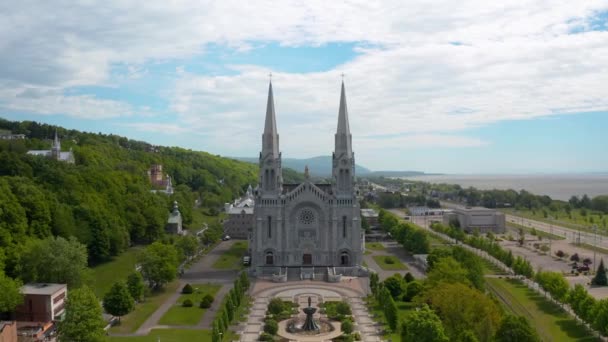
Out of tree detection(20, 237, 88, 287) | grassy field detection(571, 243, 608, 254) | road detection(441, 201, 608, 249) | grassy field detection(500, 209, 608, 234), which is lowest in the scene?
grassy field detection(571, 243, 608, 254)

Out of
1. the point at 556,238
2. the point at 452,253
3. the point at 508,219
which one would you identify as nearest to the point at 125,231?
the point at 452,253

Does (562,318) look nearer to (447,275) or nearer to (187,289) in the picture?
(447,275)

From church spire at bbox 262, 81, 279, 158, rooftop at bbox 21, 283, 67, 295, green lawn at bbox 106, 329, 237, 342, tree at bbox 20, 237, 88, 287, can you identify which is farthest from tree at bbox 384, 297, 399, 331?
church spire at bbox 262, 81, 279, 158

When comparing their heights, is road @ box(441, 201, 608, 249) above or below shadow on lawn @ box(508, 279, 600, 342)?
above

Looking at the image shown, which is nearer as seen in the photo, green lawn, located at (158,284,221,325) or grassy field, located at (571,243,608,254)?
green lawn, located at (158,284,221,325)

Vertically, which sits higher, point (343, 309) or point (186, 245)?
point (186, 245)

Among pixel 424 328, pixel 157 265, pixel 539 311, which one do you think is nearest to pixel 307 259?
pixel 157 265

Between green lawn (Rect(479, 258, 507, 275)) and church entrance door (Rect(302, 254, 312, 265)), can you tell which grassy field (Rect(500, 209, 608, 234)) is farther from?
church entrance door (Rect(302, 254, 312, 265))

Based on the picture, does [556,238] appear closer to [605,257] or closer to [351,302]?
[605,257]
